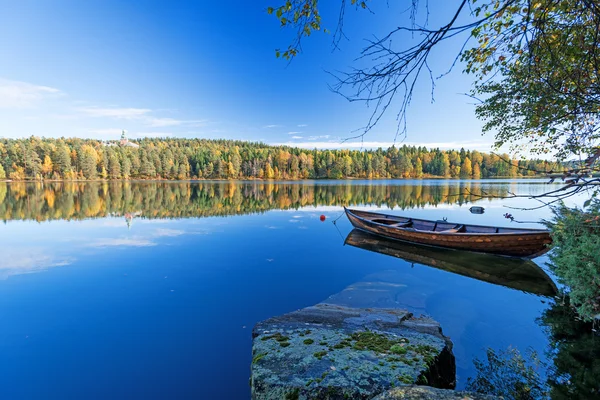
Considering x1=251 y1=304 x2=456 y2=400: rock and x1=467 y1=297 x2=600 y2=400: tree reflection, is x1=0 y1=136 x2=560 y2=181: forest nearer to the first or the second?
x1=467 y1=297 x2=600 y2=400: tree reflection

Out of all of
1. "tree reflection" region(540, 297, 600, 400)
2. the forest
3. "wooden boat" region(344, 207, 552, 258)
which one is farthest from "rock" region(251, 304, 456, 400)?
the forest

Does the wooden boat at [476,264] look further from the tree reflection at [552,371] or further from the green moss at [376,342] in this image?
the green moss at [376,342]

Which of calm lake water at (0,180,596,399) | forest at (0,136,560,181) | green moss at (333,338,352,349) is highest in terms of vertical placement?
forest at (0,136,560,181)

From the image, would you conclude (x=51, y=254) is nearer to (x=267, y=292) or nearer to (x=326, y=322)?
(x=267, y=292)

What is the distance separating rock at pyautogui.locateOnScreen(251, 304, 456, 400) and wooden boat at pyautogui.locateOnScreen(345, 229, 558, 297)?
680 centimetres

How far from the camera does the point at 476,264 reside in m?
12.3

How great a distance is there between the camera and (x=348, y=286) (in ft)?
30.8

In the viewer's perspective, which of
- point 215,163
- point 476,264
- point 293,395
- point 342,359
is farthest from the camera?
point 215,163

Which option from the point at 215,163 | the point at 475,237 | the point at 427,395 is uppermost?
the point at 215,163

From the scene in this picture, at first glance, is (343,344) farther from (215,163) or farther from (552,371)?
(215,163)

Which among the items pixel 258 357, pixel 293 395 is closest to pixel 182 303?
pixel 258 357

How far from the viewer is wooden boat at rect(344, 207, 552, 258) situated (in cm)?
1182

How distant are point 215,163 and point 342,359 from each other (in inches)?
4447

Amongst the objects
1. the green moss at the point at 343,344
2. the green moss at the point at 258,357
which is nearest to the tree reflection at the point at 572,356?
the green moss at the point at 343,344
